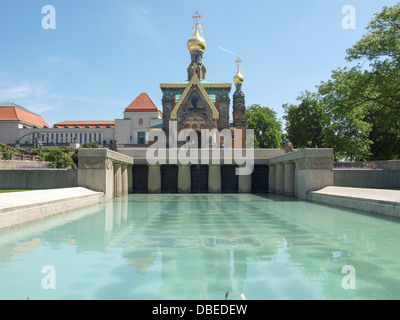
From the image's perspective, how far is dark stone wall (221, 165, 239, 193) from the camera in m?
31.7

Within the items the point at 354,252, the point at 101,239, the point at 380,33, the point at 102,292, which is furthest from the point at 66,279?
the point at 380,33

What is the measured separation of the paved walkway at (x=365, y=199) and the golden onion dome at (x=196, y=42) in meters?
52.1

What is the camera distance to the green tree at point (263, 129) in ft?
243

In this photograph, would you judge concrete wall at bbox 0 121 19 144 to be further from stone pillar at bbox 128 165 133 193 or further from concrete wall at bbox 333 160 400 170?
concrete wall at bbox 333 160 400 170

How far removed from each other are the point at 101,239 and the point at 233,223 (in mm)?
4610

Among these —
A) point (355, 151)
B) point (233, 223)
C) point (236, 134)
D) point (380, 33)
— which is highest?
point (380, 33)

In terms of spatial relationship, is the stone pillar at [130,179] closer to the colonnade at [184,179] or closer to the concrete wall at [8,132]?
the colonnade at [184,179]

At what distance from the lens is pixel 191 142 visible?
166 feet

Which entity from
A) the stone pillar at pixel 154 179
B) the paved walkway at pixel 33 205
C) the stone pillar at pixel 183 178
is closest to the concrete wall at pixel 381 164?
the stone pillar at pixel 183 178

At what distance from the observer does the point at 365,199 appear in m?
13.4

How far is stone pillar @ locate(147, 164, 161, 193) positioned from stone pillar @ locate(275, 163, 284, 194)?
1000 centimetres

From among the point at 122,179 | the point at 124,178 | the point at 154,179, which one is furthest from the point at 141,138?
the point at 122,179
